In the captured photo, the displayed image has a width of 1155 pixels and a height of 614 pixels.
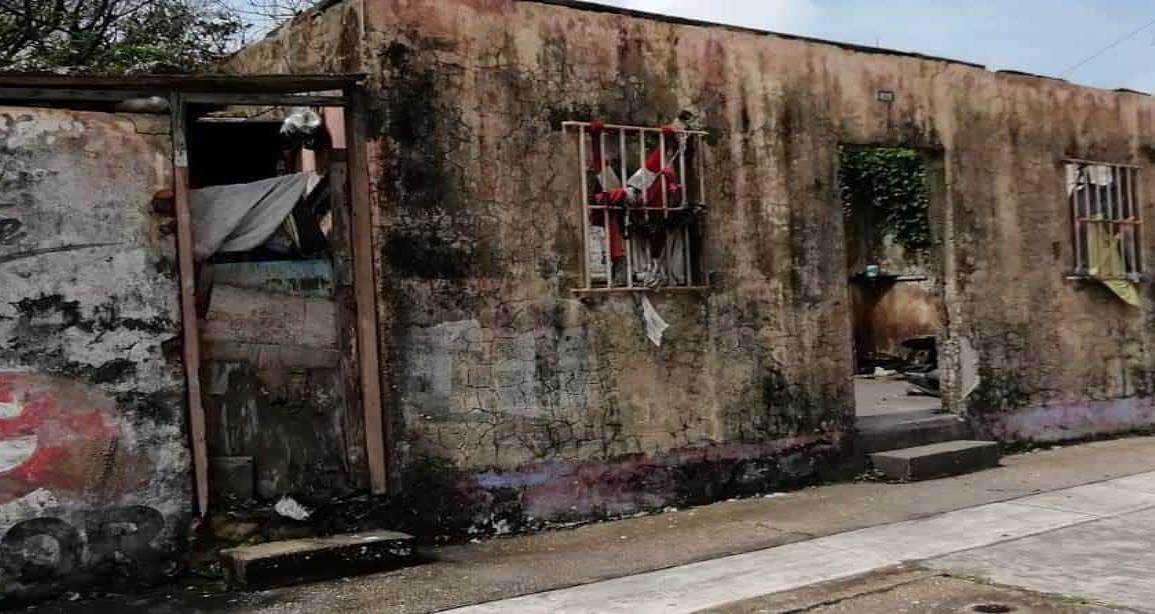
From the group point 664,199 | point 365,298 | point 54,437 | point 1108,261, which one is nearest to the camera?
point 54,437

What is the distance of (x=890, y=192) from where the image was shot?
18.7m

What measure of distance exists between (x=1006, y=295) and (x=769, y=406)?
3511 millimetres

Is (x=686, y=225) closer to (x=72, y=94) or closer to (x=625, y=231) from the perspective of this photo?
(x=625, y=231)

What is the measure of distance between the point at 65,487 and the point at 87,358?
747 millimetres

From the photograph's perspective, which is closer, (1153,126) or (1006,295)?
(1006,295)

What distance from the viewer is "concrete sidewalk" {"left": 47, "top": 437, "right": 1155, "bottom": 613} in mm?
5918

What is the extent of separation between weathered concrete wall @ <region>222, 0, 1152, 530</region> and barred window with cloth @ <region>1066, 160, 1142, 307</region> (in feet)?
0.98

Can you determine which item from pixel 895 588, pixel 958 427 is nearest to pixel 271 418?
pixel 895 588

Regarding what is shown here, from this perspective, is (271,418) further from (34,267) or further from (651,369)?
(651,369)

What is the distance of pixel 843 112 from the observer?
9.78 metres

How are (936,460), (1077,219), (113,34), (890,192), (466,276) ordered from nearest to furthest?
(466,276), (936,460), (1077,219), (113,34), (890,192)

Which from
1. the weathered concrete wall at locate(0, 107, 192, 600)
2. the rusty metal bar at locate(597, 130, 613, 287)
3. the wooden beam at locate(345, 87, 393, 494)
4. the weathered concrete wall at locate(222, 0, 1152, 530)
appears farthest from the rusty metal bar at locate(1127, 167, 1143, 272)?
the weathered concrete wall at locate(0, 107, 192, 600)

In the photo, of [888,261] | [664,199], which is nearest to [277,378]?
[664,199]

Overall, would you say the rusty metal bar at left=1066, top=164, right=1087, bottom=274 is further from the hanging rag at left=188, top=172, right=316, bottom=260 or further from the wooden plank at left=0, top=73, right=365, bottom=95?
the hanging rag at left=188, top=172, right=316, bottom=260
